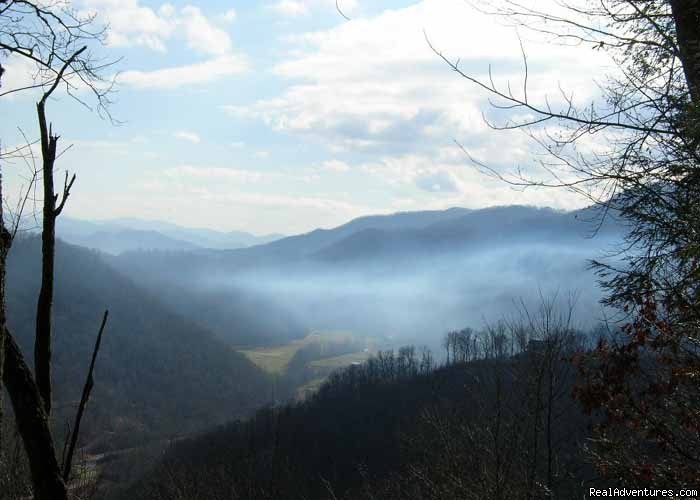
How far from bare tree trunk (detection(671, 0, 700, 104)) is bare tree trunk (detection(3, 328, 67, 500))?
4.73m

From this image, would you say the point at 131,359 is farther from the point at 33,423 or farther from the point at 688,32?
the point at 688,32

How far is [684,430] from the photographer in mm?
4770

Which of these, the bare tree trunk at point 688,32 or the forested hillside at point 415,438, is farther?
the forested hillside at point 415,438

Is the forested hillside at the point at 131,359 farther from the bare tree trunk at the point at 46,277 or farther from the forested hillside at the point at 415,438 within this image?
the bare tree trunk at the point at 46,277

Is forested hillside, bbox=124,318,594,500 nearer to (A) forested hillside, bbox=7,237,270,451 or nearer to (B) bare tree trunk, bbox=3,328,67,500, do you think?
(B) bare tree trunk, bbox=3,328,67,500

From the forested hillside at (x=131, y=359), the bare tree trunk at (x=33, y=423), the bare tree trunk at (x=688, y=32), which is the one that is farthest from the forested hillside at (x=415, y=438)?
the forested hillside at (x=131, y=359)

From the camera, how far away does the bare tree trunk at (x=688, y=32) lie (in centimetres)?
437

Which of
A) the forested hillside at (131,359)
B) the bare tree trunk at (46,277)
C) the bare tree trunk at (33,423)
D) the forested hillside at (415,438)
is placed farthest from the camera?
the forested hillside at (131,359)

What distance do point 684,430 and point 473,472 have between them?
323 centimetres

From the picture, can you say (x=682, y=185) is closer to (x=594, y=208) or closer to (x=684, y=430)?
(x=594, y=208)

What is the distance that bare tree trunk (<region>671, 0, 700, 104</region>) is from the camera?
4371 mm

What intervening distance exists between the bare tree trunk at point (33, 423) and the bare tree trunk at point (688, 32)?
4733 mm

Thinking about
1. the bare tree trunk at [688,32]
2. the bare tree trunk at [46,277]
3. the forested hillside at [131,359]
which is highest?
the bare tree trunk at [688,32]

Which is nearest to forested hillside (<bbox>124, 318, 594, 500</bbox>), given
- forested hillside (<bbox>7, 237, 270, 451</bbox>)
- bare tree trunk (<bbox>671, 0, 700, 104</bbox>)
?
bare tree trunk (<bbox>671, 0, 700, 104</bbox>)
